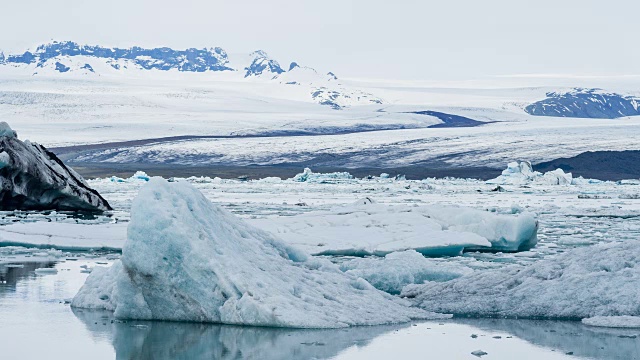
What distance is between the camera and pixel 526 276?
7000mm

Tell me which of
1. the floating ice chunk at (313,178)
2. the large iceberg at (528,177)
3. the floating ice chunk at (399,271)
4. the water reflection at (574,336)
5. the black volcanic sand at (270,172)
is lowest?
the black volcanic sand at (270,172)

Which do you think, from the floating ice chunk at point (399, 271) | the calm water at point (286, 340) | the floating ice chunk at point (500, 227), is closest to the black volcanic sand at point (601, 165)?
the floating ice chunk at point (500, 227)

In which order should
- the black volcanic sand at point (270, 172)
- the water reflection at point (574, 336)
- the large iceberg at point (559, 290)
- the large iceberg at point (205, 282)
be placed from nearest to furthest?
the water reflection at point (574, 336)
the large iceberg at point (205, 282)
the large iceberg at point (559, 290)
the black volcanic sand at point (270, 172)

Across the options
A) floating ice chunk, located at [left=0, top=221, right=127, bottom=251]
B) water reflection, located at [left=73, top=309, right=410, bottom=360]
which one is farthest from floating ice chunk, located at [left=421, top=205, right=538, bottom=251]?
water reflection, located at [left=73, top=309, right=410, bottom=360]

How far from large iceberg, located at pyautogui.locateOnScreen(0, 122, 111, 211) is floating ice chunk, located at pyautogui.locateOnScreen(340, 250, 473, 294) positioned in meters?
9.77

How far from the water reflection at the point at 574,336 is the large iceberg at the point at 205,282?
0.55 m

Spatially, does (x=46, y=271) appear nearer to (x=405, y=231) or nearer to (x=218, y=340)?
(x=218, y=340)

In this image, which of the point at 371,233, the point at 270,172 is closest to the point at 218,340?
the point at 371,233

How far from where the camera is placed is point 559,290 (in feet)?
22.1

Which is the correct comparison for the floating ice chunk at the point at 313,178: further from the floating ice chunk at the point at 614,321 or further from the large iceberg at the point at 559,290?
the floating ice chunk at the point at 614,321

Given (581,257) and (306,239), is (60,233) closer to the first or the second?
(306,239)

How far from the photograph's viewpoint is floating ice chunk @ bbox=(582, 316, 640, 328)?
616 centimetres

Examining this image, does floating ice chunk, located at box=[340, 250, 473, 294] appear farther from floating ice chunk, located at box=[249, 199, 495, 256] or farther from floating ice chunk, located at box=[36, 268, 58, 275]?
floating ice chunk, located at box=[36, 268, 58, 275]

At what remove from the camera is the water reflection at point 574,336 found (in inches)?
211
